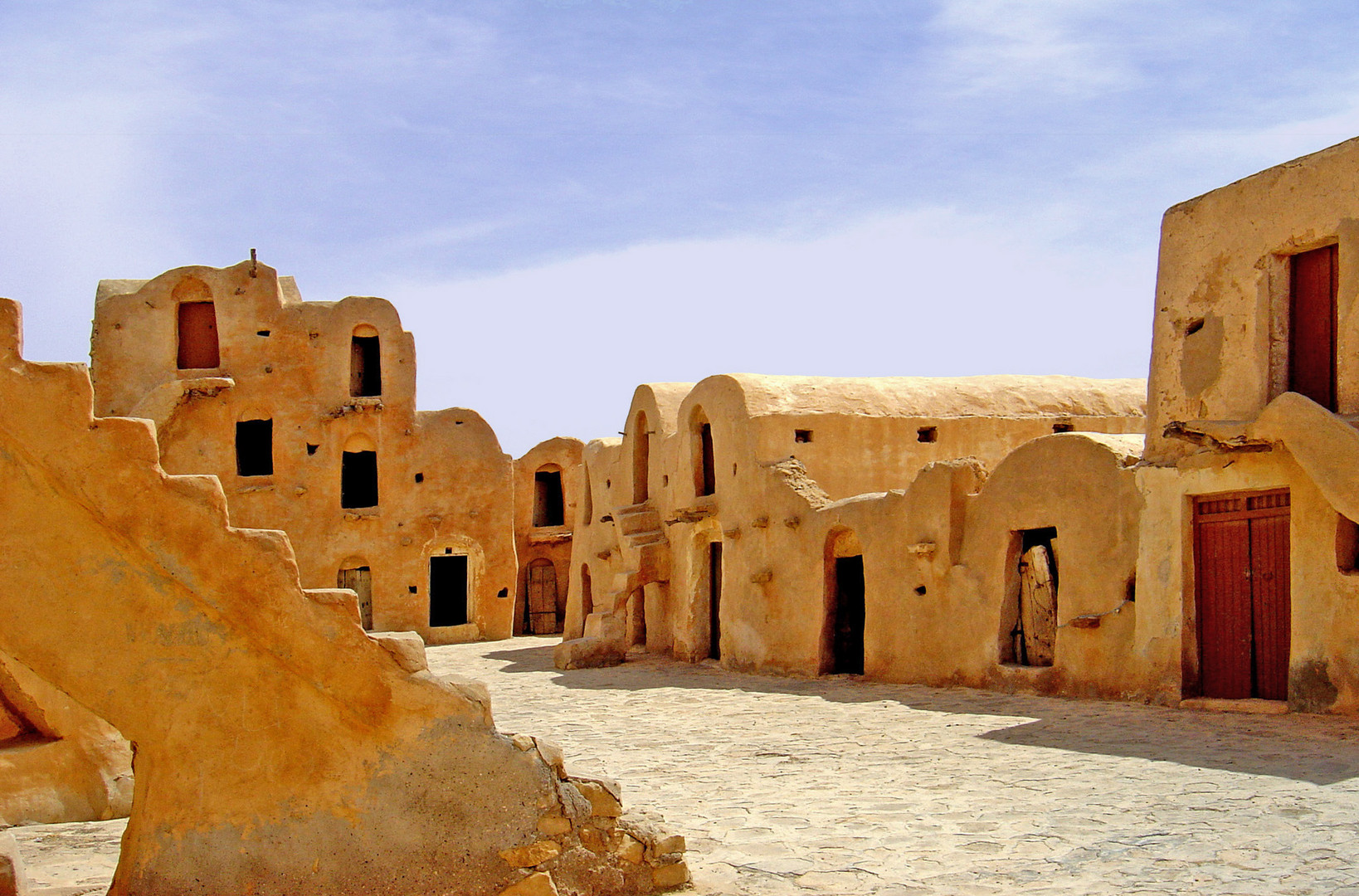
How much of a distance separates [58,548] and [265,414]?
22948 mm

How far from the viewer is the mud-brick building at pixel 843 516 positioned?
44.4ft

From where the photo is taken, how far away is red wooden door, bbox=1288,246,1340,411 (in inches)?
431

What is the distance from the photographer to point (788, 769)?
9359 millimetres

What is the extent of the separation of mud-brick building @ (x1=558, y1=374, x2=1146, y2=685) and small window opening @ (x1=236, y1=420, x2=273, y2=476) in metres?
8.97

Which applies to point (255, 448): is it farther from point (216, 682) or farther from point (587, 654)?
point (216, 682)

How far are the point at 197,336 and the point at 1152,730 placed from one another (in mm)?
23473

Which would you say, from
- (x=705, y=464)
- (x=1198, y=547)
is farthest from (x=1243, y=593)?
(x=705, y=464)

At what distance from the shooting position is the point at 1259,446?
10789mm

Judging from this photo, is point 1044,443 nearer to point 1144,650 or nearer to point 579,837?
point 1144,650

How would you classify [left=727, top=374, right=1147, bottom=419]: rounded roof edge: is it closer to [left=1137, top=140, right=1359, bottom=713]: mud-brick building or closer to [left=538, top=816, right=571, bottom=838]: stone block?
[left=1137, top=140, right=1359, bottom=713]: mud-brick building

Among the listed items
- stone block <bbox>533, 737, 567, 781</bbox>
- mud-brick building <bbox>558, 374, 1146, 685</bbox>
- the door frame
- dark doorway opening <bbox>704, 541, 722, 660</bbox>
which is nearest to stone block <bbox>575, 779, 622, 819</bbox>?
stone block <bbox>533, 737, 567, 781</bbox>

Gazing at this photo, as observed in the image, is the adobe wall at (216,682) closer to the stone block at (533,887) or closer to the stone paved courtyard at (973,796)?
the stone block at (533,887)

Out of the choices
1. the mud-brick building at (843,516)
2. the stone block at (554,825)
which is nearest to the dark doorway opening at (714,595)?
the mud-brick building at (843,516)

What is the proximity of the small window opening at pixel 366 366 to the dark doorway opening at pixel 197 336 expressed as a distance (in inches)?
118
